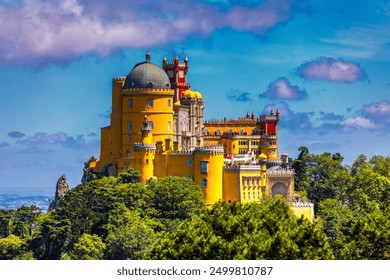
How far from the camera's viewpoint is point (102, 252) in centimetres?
10662

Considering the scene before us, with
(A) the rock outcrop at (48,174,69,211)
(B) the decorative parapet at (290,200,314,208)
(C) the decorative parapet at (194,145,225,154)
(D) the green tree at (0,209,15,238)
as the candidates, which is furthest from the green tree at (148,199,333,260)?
(A) the rock outcrop at (48,174,69,211)

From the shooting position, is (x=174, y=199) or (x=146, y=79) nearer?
(x=174, y=199)

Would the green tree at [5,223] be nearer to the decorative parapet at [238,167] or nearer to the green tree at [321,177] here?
the decorative parapet at [238,167]

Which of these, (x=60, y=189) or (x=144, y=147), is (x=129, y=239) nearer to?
(x=144, y=147)

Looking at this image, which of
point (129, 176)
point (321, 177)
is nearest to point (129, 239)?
point (129, 176)

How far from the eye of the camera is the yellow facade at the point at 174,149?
11644cm

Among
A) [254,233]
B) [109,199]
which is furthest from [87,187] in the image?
[254,233]

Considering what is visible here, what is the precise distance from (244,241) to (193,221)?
38.3 m

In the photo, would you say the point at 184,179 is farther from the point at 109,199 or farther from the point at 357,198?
the point at 357,198

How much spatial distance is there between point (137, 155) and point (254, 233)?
5208 centimetres

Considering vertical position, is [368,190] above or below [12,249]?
above

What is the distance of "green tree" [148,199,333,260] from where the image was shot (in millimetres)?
62750

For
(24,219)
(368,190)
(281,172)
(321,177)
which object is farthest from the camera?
(321,177)

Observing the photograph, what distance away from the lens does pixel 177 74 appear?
141 metres
